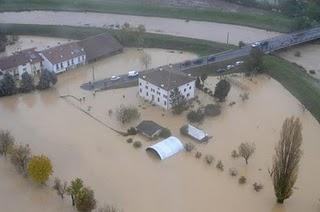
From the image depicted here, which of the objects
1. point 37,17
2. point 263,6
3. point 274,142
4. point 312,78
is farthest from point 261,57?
point 37,17

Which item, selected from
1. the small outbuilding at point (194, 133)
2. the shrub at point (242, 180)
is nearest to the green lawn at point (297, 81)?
the small outbuilding at point (194, 133)

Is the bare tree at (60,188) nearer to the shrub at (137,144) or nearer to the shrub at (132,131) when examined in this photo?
the shrub at (137,144)

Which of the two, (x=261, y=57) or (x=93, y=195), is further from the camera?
(x=261, y=57)

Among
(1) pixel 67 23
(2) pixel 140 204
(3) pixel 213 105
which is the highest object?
(1) pixel 67 23

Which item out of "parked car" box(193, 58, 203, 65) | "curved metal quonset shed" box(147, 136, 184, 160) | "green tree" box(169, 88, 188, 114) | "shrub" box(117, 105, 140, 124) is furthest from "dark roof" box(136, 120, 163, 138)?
"parked car" box(193, 58, 203, 65)

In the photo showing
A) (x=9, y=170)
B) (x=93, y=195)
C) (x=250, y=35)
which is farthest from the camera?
(x=250, y=35)

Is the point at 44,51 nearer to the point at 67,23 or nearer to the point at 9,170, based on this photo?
the point at 67,23

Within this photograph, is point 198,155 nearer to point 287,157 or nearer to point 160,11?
point 287,157

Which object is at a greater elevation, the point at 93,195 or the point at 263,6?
the point at 263,6
